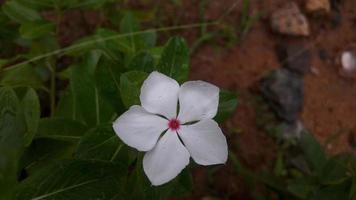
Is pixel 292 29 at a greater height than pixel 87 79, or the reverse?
pixel 87 79

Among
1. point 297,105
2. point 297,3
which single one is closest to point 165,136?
point 297,105

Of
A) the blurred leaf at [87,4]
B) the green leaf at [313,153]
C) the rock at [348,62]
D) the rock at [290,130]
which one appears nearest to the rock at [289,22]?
the rock at [348,62]

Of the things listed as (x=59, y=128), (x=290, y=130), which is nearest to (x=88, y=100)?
(x=59, y=128)

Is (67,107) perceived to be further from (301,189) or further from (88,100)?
(301,189)

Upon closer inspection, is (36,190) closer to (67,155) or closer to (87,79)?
(67,155)

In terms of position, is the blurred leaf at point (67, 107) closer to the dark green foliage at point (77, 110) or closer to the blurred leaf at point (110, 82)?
the dark green foliage at point (77, 110)

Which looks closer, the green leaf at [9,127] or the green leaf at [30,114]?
the green leaf at [9,127]

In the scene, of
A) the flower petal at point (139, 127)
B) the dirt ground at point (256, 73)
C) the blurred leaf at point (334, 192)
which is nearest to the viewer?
the flower petal at point (139, 127)
